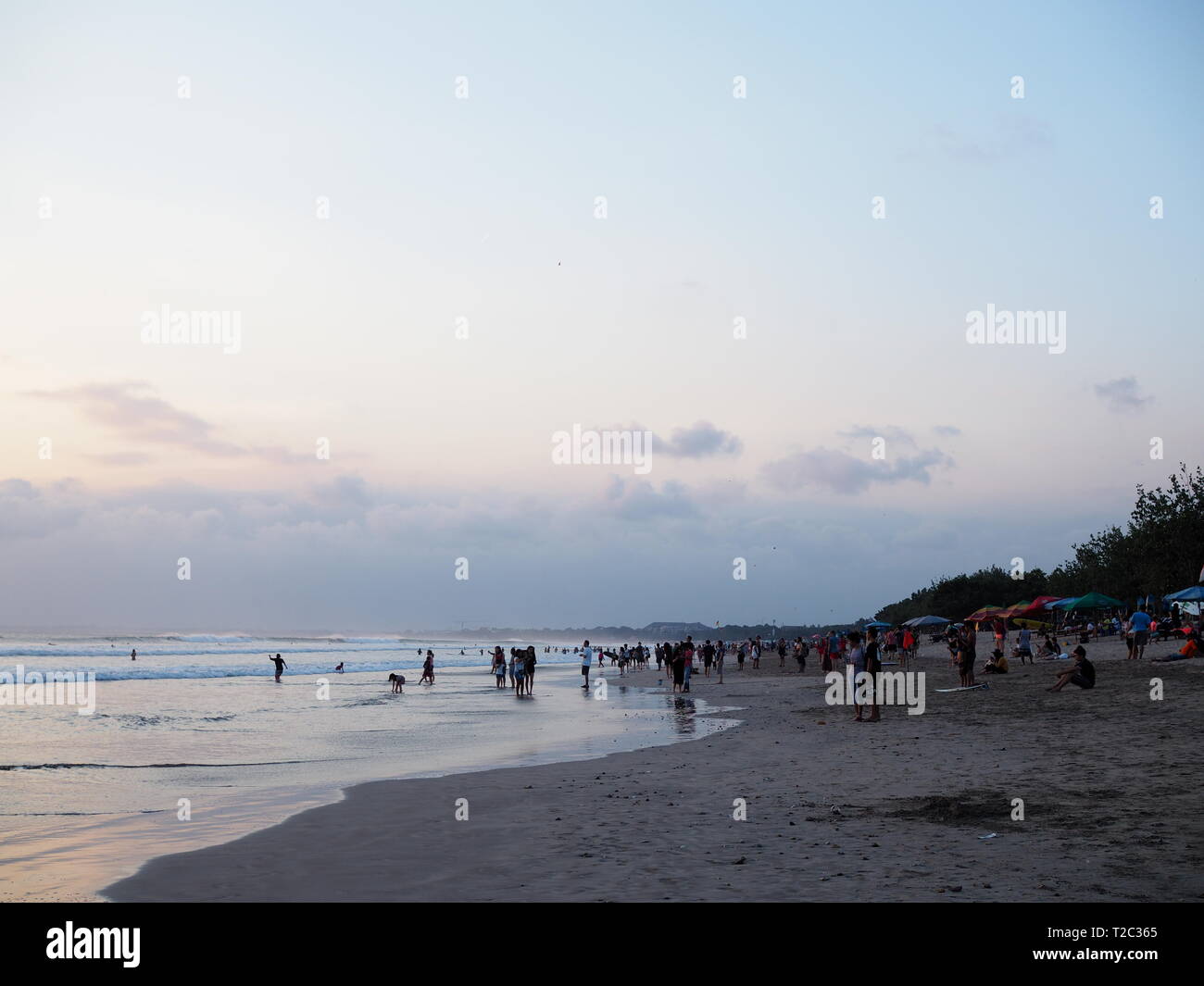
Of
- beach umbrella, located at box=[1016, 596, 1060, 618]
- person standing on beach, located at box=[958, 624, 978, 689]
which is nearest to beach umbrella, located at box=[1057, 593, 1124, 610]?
beach umbrella, located at box=[1016, 596, 1060, 618]

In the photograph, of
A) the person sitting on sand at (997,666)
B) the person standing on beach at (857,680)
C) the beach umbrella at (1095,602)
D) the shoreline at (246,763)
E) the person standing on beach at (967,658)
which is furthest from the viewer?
the beach umbrella at (1095,602)

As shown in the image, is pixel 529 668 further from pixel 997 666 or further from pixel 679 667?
pixel 997 666

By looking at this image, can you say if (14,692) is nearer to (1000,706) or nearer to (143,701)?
(143,701)

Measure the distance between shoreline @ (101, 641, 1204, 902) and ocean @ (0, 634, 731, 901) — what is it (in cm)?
104

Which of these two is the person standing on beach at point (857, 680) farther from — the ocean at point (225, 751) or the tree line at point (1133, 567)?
the tree line at point (1133, 567)

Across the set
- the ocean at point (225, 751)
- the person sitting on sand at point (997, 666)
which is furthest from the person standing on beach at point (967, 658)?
the ocean at point (225, 751)

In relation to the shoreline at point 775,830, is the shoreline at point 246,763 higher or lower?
lower

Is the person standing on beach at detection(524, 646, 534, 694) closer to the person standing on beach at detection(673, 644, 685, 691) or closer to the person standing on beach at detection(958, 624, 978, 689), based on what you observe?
the person standing on beach at detection(673, 644, 685, 691)

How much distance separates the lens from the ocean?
10414 mm

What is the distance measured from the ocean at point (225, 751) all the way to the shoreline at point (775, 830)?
104 cm

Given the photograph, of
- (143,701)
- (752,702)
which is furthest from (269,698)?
(752,702)

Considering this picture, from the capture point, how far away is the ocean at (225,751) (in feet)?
34.2

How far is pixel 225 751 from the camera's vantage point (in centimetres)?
1991
